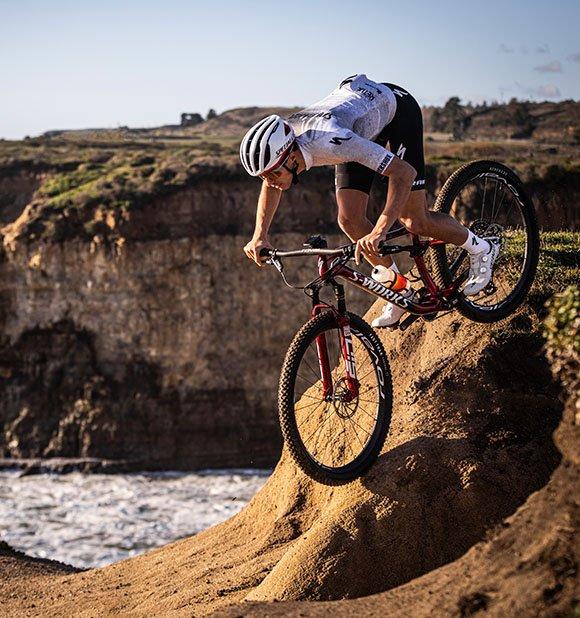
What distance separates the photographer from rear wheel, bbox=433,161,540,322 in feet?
26.6

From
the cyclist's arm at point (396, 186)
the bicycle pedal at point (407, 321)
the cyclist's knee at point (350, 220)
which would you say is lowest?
the bicycle pedal at point (407, 321)

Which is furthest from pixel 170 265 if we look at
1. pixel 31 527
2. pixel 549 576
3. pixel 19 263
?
pixel 549 576

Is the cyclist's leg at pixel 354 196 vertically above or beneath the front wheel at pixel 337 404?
above

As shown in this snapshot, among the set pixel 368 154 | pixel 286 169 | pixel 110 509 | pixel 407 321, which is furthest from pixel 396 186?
pixel 110 509

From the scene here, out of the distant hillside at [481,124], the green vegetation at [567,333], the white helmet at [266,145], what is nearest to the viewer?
the green vegetation at [567,333]

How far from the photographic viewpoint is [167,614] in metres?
7.28

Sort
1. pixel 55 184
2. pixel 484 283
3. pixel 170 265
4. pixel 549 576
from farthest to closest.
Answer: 1. pixel 55 184
2. pixel 170 265
3. pixel 484 283
4. pixel 549 576

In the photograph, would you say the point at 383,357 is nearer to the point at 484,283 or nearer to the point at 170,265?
the point at 484,283

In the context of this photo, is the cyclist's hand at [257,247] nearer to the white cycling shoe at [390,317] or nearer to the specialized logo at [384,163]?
the specialized logo at [384,163]

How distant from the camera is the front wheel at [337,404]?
680 centimetres

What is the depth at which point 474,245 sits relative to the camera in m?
7.91

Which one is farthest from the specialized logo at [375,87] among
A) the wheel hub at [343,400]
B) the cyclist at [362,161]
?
the wheel hub at [343,400]

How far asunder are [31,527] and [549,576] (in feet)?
91.7

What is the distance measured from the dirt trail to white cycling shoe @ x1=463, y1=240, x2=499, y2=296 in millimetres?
335
